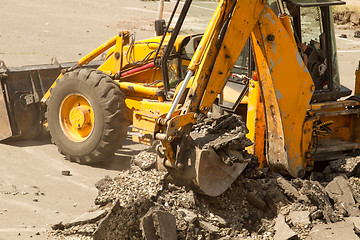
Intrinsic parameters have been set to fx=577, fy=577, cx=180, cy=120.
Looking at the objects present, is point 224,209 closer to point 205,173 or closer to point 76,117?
point 205,173

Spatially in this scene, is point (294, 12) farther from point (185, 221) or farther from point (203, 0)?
point (185, 221)

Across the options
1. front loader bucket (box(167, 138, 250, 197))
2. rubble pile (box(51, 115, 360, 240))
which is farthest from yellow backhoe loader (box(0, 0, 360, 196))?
rubble pile (box(51, 115, 360, 240))

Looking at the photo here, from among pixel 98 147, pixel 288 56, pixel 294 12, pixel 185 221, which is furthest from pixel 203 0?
pixel 185 221

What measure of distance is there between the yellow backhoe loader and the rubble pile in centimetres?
20

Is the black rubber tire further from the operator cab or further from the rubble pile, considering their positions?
the operator cab

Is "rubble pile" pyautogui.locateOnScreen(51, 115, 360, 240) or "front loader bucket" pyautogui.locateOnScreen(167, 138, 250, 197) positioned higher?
"front loader bucket" pyautogui.locateOnScreen(167, 138, 250, 197)

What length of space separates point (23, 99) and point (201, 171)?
4168mm

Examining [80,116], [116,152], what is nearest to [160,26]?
[80,116]

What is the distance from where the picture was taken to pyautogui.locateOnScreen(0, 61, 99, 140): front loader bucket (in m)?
8.84

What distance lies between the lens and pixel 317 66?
7.33m

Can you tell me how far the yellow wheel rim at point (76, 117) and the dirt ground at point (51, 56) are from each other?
1.46 feet

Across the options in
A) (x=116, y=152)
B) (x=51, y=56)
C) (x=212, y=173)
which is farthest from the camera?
(x=51, y=56)

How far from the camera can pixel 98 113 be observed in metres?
7.89

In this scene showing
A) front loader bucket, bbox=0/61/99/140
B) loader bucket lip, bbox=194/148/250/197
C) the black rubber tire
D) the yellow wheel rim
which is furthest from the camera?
front loader bucket, bbox=0/61/99/140
